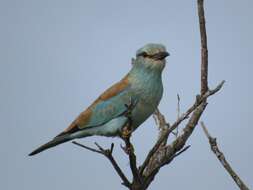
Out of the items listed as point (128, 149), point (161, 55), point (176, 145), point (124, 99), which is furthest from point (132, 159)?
point (161, 55)

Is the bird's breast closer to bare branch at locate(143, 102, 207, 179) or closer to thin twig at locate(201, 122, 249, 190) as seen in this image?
bare branch at locate(143, 102, 207, 179)

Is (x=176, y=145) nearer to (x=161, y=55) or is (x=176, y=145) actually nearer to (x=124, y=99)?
(x=124, y=99)

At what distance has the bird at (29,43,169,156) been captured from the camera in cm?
630

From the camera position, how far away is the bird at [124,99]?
6305mm

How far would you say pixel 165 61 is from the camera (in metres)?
6.48

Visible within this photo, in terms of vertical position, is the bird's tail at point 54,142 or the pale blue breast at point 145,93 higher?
the bird's tail at point 54,142

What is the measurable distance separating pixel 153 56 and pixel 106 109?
828 millimetres

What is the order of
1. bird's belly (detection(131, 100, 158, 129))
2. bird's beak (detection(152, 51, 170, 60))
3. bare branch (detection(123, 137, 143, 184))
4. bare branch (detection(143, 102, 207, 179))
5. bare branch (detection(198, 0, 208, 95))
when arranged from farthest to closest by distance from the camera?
bird's beak (detection(152, 51, 170, 60)), bird's belly (detection(131, 100, 158, 129)), bare branch (detection(143, 102, 207, 179)), bare branch (detection(123, 137, 143, 184)), bare branch (detection(198, 0, 208, 95))

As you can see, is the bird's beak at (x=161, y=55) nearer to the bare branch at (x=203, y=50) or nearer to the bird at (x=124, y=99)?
the bird at (x=124, y=99)

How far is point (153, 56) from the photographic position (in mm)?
6414

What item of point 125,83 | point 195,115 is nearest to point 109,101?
point 125,83

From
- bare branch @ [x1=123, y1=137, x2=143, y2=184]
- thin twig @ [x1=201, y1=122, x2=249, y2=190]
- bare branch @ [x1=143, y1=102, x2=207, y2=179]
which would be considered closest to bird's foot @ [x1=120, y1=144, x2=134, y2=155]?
bare branch @ [x1=123, y1=137, x2=143, y2=184]

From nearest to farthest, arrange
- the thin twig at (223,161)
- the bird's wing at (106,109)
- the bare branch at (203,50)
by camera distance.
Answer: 1. the thin twig at (223,161)
2. the bare branch at (203,50)
3. the bird's wing at (106,109)

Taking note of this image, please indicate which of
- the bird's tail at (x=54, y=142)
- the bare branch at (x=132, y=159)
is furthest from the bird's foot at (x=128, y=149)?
the bird's tail at (x=54, y=142)
